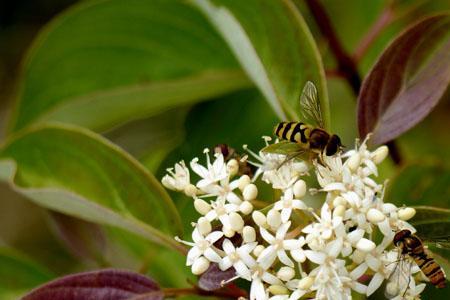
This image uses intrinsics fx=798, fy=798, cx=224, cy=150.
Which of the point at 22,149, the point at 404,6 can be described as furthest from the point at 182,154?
the point at 404,6

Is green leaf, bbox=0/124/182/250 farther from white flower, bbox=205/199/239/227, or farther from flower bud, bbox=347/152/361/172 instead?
flower bud, bbox=347/152/361/172

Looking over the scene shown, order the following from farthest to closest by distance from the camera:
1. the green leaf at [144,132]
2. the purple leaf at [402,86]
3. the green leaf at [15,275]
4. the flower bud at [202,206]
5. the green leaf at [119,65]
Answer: the green leaf at [144,132] < the green leaf at [119,65] < the green leaf at [15,275] < the purple leaf at [402,86] < the flower bud at [202,206]

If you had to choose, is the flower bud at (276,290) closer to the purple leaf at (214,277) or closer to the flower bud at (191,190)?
the purple leaf at (214,277)

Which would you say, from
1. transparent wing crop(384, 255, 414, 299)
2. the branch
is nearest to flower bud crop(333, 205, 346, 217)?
transparent wing crop(384, 255, 414, 299)

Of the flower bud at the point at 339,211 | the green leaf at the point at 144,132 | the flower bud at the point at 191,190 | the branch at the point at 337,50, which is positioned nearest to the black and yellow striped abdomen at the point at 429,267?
the flower bud at the point at 339,211

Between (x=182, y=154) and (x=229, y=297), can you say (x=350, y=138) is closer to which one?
(x=182, y=154)

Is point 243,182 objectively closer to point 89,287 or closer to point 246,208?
point 246,208

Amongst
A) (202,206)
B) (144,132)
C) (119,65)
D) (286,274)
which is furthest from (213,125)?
(144,132)
